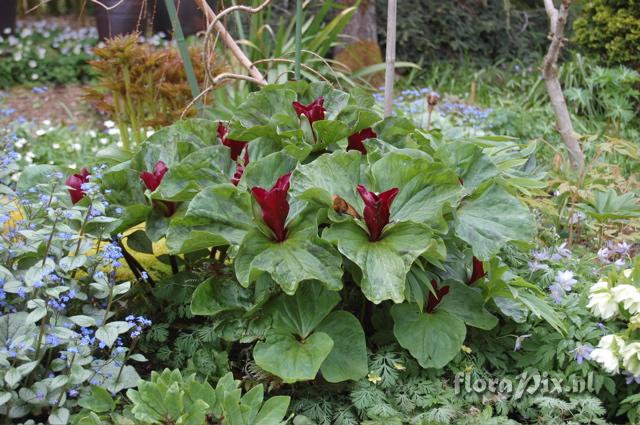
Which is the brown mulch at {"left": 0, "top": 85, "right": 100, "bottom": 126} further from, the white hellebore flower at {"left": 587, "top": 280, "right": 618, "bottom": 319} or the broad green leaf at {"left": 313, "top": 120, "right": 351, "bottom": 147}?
the white hellebore flower at {"left": 587, "top": 280, "right": 618, "bottom": 319}

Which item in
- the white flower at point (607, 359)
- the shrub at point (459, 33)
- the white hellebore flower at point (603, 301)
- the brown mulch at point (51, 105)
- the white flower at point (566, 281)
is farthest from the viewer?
the shrub at point (459, 33)

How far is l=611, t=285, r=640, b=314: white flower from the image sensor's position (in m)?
2.15

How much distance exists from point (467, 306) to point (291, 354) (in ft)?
1.85

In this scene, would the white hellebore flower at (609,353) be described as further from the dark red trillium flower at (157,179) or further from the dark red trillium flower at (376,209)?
the dark red trillium flower at (157,179)

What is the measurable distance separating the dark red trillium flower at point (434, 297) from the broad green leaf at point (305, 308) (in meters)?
0.29

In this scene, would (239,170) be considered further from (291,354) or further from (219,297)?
(291,354)

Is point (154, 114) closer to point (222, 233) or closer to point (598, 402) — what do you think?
point (222, 233)

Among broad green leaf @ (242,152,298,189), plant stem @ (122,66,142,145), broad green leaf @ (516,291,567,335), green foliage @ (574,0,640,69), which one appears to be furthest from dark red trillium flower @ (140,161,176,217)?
green foliage @ (574,0,640,69)

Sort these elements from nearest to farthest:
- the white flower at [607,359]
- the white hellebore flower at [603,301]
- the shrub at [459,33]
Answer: the white flower at [607,359] < the white hellebore flower at [603,301] < the shrub at [459,33]

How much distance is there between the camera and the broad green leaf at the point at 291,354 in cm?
187

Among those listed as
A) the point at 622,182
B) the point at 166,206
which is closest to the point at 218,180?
the point at 166,206

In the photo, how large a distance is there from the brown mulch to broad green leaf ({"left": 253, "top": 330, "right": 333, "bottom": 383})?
14.4ft

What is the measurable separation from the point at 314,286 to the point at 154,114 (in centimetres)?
216

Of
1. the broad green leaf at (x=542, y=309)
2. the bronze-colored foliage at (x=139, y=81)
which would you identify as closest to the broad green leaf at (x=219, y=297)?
the broad green leaf at (x=542, y=309)
